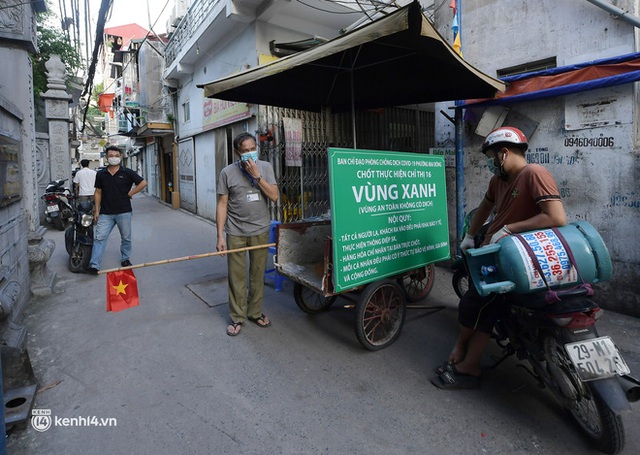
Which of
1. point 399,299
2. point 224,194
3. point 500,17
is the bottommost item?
point 399,299

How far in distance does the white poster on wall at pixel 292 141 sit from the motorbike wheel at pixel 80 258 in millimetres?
3585

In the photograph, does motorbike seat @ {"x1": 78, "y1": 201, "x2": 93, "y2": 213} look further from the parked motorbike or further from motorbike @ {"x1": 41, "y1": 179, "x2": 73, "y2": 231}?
the parked motorbike

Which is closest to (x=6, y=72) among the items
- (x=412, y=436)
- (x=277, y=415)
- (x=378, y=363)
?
(x=277, y=415)

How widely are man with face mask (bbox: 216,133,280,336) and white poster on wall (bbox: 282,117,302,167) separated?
361cm

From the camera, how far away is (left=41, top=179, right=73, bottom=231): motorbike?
9.06 m

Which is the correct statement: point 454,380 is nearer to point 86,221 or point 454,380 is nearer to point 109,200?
point 109,200

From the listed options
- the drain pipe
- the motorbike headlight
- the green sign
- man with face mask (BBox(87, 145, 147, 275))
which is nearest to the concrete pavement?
the green sign

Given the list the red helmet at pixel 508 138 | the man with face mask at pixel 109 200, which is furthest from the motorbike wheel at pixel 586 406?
the man with face mask at pixel 109 200

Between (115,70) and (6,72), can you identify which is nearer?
(6,72)

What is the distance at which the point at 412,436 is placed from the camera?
7.48 ft

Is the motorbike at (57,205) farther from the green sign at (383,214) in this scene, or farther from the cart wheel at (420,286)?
the green sign at (383,214)

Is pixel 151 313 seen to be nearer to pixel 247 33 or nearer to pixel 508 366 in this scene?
pixel 508 366

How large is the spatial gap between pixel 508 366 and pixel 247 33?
7.72m

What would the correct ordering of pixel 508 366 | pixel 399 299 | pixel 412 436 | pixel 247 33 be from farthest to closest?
1. pixel 247 33
2. pixel 399 299
3. pixel 508 366
4. pixel 412 436
